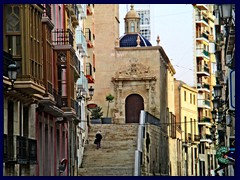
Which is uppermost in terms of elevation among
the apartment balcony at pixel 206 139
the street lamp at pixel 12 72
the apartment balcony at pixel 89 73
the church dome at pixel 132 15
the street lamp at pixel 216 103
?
the church dome at pixel 132 15

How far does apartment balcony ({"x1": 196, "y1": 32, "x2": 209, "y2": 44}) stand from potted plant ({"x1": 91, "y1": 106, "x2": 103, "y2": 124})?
4.67 m

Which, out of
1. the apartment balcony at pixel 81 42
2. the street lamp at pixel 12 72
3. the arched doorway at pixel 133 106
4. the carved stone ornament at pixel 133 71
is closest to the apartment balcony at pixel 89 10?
the apartment balcony at pixel 81 42

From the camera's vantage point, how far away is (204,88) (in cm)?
2722

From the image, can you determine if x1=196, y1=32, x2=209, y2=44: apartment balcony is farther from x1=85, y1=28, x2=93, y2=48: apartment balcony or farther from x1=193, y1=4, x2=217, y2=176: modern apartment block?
x1=85, y1=28, x2=93, y2=48: apartment balcony

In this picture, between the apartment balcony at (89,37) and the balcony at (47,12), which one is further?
the apartment balcony at (89,37)

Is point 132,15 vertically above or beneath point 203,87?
above

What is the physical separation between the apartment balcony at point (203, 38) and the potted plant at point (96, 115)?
4665 mm

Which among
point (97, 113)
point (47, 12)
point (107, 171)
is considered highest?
point (47, 12)

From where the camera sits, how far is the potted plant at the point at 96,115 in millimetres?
22047

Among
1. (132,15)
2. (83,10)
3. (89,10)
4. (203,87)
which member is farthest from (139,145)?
(203,87)

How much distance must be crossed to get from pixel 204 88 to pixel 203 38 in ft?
5.46

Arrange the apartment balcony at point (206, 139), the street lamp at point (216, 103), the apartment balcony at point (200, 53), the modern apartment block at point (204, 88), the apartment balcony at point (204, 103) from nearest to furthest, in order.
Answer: the modern apartment block at point (204, 88) < the street lamp at point (216, 103) < the apartment balcony at point (204, 103) < the apartment balcony at point (200, 53) < the apartment balcony at point (206, 139)

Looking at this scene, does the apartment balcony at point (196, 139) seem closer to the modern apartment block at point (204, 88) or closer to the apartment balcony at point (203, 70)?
the modern apartment block at point (204, 88)

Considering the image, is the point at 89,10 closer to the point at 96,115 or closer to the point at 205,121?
the point at 96,115
